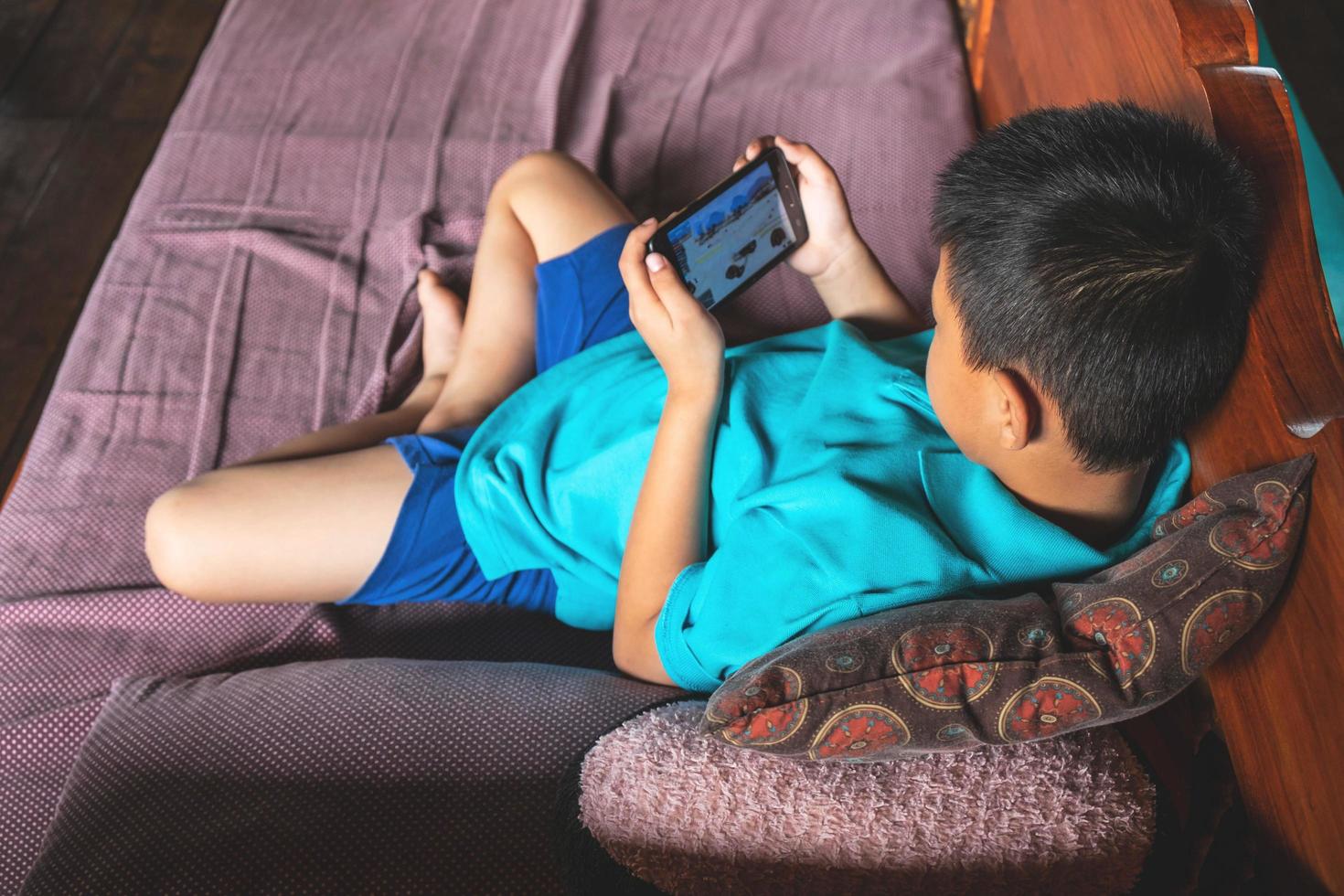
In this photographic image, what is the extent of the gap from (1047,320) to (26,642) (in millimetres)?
1000

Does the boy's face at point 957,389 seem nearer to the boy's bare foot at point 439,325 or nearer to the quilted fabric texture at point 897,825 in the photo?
the quilted fabric texture at point 897,825

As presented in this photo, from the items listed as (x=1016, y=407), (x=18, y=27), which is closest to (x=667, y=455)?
(x=1016, y=407)

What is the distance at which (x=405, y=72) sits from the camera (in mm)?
1514

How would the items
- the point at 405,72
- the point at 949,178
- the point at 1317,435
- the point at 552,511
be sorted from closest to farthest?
the point at 1317,435, the point at 949,178, the point at 552,511, the point at 405,72

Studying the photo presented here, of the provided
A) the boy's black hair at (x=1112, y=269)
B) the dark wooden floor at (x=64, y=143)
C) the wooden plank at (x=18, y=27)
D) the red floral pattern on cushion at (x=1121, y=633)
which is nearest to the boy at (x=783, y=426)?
the boy's black hair at (x=1112, y=269)

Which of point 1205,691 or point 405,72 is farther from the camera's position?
point 405,72

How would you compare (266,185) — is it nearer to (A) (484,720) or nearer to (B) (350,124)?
(B) (350,124)

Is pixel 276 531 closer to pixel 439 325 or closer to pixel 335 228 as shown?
pixel 439 325

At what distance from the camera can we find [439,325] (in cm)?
124

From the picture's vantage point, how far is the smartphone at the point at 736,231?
0.86 metres

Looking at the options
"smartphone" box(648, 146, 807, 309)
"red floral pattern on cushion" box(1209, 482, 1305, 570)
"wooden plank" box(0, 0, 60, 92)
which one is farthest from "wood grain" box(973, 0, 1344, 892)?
"wooden plank" box(0, 0, 60, 92)

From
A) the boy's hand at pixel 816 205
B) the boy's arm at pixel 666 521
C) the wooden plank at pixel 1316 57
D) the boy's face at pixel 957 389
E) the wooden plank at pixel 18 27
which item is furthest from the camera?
the wooden plank at pixel 18 27

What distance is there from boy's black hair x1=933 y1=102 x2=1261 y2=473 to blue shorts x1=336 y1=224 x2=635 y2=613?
52 centimetres

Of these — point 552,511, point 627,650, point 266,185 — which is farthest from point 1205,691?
point 266,185
